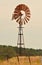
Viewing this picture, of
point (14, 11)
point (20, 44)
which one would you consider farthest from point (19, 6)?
point (20, 44)

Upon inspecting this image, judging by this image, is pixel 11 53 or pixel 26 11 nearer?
pixel 26 11

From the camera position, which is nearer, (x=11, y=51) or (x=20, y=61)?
(x=20, y=61)

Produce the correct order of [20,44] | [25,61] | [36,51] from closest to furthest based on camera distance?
[25,61] < [20,44] < [36,51]

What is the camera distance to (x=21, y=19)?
71.6 m

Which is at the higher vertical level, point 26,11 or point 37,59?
point 26,11

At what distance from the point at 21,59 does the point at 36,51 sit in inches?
1180

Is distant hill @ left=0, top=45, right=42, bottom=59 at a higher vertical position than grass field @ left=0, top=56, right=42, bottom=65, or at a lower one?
lower

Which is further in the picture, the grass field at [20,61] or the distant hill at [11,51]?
the distant hill at [11,51]

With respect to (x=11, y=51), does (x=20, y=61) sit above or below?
above

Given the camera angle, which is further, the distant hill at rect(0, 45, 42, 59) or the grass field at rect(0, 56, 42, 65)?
the distant hill at rect(0, 45, 42, 59)

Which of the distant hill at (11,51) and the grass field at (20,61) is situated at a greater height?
the grass field at (20,61)

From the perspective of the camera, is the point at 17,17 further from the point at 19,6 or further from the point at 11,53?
the point at 11,53

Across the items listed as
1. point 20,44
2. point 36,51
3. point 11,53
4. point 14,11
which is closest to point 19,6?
point 14,11

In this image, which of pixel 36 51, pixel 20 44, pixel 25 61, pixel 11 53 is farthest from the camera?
pixel 36 51
